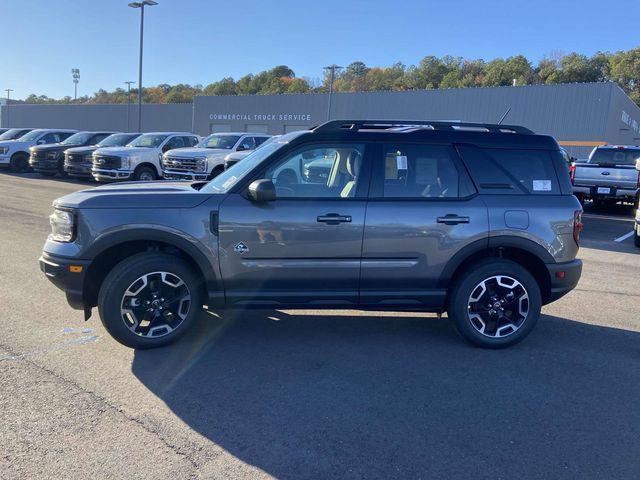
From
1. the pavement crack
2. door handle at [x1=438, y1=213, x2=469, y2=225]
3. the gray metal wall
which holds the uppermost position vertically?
the gray metal wall

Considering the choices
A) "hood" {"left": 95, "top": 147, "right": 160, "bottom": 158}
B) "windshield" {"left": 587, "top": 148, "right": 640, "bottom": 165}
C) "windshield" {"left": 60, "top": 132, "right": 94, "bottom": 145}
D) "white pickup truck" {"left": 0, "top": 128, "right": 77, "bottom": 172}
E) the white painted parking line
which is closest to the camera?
the white painted parking line

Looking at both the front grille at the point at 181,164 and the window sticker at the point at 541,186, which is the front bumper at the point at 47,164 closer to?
the front grille at the point at 181,164

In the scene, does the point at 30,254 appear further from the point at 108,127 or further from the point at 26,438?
the point at 108,127

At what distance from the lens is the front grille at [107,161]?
672 inches

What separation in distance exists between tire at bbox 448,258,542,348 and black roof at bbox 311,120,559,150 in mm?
1089

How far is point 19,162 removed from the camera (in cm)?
2359

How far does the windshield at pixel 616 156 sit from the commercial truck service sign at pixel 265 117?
34520 millimetres

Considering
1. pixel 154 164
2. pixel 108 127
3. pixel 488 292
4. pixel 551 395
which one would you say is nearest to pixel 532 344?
pixel 488 292

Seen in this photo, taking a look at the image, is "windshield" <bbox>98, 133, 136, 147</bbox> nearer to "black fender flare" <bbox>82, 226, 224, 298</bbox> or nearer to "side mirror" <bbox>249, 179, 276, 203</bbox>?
"black fender flare" <bbox>82, 226, 224, 298</bbox>

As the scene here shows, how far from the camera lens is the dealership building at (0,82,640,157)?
120ft

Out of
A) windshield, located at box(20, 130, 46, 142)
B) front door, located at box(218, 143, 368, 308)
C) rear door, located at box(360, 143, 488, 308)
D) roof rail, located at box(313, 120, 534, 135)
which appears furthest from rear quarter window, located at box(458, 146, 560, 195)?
windshield, located at box(20, 130, 46, 142)

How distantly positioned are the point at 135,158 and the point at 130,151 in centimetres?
28

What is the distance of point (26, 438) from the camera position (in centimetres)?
322

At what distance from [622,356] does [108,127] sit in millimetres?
66621
